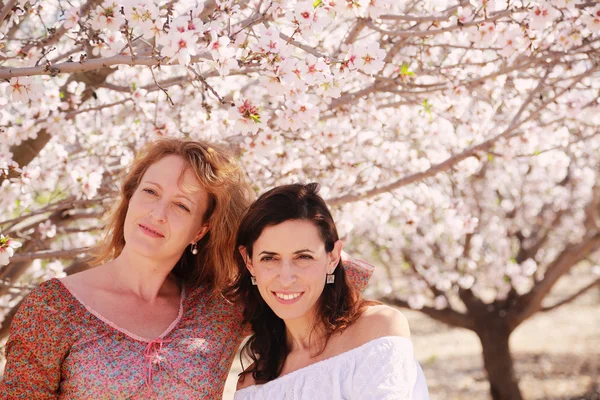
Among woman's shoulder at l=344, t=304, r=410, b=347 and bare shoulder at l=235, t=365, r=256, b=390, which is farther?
bare shoulder at l=235, t=365, r=256, b=390

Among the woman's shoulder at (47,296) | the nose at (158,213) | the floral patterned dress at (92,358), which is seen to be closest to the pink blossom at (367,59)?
the nose at (158,213)

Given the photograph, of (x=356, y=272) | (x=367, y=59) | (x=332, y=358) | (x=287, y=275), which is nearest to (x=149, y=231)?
(x=287, y=275)

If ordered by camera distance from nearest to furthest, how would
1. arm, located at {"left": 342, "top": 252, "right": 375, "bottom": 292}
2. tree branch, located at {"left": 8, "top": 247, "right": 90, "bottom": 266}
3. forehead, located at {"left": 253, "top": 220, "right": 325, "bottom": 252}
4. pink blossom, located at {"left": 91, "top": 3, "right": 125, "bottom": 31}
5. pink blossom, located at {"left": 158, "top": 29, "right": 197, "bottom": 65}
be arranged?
pink blossom, located at {"left": 158, "top": 29, "right": 197, "bottom": 65}
pink blossom, located at {"left": 91, "top": 3, "right": 125, "bottom": 31}
forehead, located at {"left": 253, "top": 220, "right": 325, "bottom": 252}
arm, located at {"left": 342, "top": 252, "right": 375, "bottom": 292}
tree branch, located at {"left": 8, "top": 247, "right": 90, "bottom": 266}

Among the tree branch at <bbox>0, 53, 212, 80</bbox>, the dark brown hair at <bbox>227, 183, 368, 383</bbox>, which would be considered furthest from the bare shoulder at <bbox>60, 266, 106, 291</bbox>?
the tree branch at <bbox>0, 53, 212, 80</bbox>

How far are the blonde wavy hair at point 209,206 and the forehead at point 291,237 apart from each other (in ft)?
0.88

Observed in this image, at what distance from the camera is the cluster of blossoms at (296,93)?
2.26 metres

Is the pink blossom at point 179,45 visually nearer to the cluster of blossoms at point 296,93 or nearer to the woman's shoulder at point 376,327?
the cluster of blossoms at point 296,93

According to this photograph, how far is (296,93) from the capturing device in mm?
2510

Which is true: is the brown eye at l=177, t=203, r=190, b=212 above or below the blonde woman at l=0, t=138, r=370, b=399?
above

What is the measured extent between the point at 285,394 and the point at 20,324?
35.7 inches

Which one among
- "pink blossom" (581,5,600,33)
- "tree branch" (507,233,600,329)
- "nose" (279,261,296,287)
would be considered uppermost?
"pink blossom" (581,5,600,33)

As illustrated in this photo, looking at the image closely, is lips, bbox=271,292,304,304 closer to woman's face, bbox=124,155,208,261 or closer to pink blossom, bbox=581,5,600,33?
woman's face, bbox=124,155,208,261

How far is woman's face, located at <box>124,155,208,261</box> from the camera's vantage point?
98.3 inches

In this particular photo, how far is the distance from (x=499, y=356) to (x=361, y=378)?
16.0 ft
